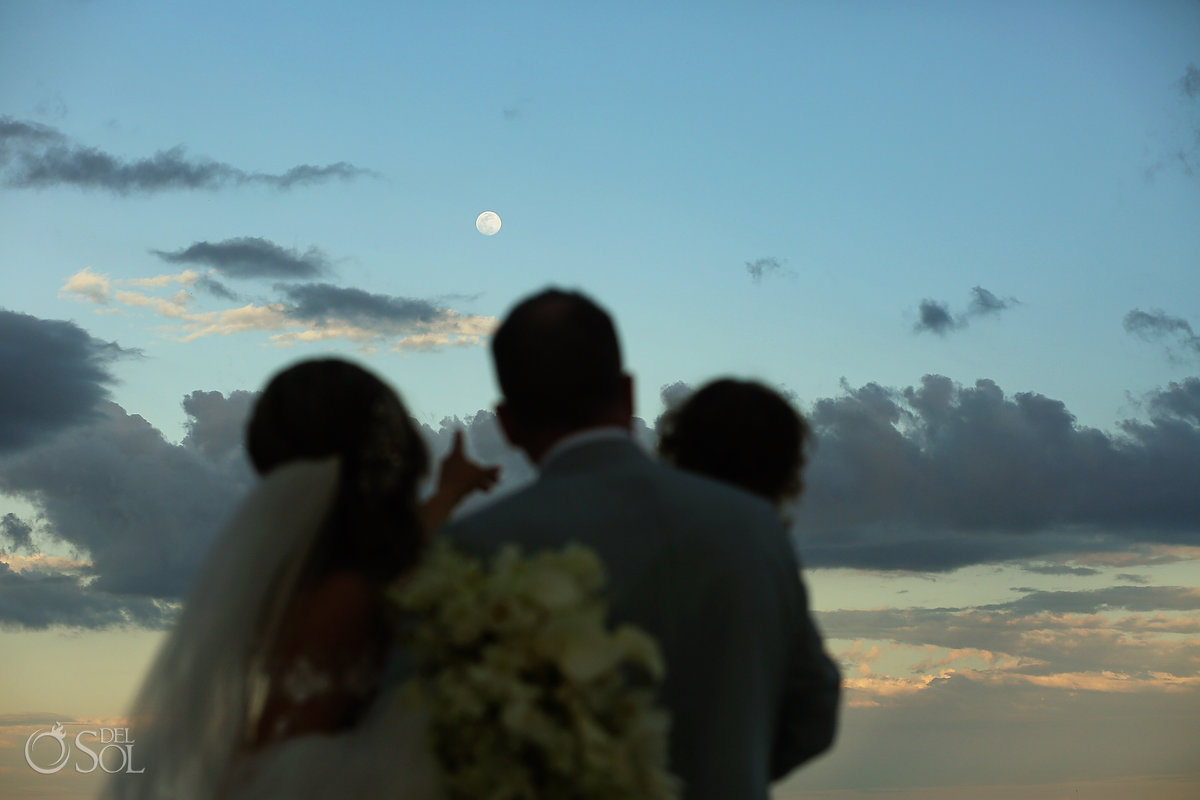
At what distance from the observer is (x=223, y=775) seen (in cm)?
437

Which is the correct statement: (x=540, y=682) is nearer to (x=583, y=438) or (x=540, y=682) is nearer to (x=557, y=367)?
(x=583, y=438)

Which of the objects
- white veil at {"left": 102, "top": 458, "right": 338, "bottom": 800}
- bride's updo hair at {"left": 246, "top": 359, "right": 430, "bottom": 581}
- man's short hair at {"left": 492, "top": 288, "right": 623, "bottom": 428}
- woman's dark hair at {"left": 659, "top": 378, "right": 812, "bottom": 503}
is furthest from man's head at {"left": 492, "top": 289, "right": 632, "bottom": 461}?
woman's dark hair at {"left": 659, "top": 378, "right": 812, "bottom": 503}

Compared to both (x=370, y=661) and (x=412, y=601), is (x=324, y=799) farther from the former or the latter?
(x=412, y=601)

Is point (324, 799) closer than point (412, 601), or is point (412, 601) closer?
point (412, 601)

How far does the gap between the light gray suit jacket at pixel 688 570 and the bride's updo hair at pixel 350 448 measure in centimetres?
66

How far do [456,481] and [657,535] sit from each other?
5.23 ft

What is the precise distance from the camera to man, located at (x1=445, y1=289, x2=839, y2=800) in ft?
13.1

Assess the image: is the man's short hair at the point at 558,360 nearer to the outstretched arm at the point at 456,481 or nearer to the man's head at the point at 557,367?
the man's head at the point at 557,367

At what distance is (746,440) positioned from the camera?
219 inches

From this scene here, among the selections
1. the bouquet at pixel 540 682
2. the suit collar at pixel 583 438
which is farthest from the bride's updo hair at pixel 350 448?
the bouquet at pixel 540 682

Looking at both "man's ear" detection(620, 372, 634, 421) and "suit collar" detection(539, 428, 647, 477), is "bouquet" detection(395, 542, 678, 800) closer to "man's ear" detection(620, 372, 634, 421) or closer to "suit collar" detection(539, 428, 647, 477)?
"suit collar" detection(539, 428, 647, 477)

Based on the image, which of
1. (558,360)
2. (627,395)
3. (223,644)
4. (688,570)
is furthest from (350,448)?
(688,570)

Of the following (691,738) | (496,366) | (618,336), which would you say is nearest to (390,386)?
(496,366)

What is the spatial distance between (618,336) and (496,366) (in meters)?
0.47
